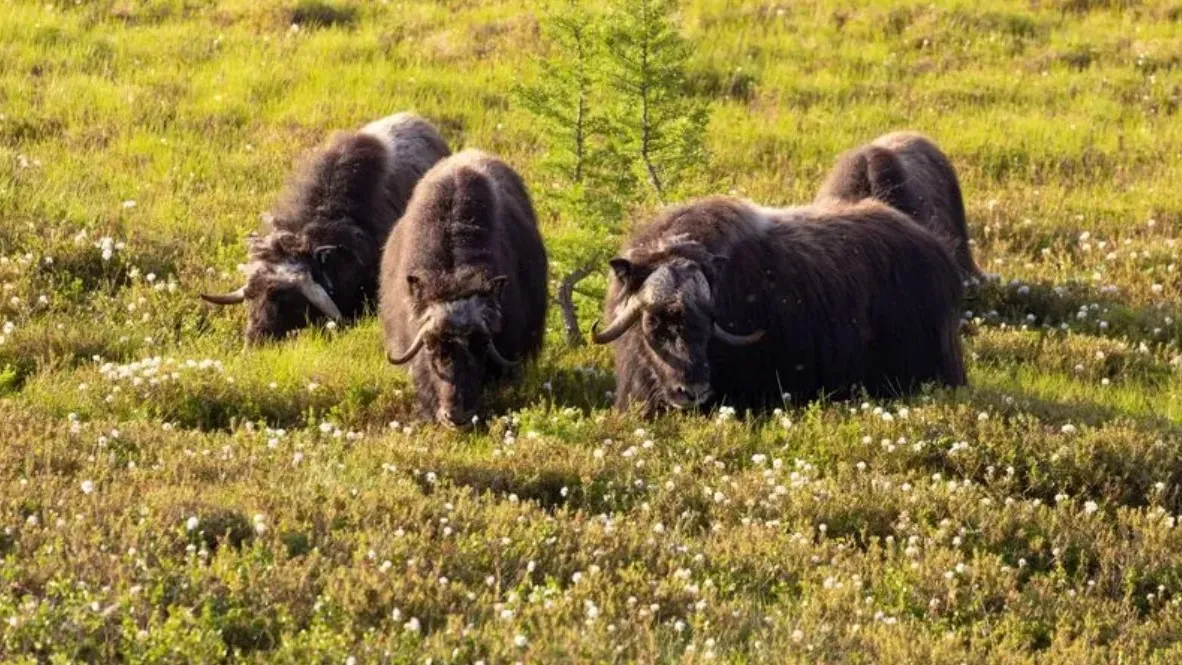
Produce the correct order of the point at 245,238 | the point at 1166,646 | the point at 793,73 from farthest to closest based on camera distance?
the point at 793,73
the point at 245,238
the point at 1166,646

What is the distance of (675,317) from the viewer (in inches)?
447

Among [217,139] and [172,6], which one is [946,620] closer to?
[217,139]

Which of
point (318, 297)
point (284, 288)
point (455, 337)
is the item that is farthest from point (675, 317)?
point (284, 288)

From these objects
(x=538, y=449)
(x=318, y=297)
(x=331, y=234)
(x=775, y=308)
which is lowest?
(x=318, y=297)

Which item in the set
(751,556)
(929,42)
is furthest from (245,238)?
(929,42)

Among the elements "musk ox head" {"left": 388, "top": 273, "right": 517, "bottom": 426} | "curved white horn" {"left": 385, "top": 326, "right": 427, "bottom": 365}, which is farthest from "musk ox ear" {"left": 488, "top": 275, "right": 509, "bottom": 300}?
"curved white horn" {"left": 385, "top": 326, "right": 427, "bottom": 365}

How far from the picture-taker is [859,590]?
8117 millimetres

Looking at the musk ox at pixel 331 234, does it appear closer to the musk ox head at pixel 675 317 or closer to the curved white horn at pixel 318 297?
the curved white horn at pixel 318 297

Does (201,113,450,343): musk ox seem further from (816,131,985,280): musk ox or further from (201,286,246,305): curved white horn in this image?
(816,131,985,280): musk ox

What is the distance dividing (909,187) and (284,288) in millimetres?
5436

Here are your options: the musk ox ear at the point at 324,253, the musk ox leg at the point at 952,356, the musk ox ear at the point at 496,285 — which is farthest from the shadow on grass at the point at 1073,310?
the musk ox ear at the point at 324,253

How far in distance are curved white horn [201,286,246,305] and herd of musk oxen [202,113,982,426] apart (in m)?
0.02

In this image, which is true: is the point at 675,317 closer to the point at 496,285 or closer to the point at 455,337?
the point at 496,285

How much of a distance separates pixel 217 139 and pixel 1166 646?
44.6 feet
